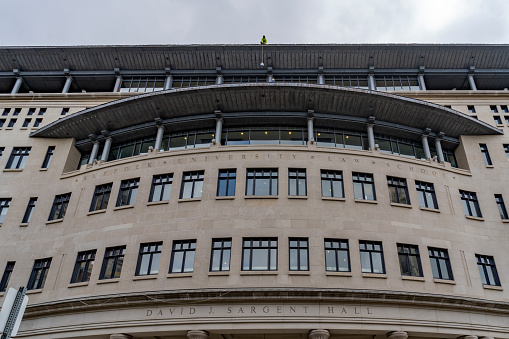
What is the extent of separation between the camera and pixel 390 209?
25578 mm

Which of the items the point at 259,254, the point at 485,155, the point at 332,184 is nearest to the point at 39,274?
the point at 259,254

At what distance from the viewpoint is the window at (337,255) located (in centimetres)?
2342

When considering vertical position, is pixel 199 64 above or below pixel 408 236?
above

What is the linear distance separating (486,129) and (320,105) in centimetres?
1245

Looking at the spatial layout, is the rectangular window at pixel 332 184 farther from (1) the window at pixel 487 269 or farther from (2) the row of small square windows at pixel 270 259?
(1) the window at pixel 487 269

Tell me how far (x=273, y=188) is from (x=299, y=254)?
4532 millimetres

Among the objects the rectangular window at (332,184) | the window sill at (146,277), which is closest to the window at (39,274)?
the window sill at (146,277)

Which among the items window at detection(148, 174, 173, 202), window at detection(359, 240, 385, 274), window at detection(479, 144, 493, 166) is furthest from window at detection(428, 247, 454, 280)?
window at detection(148, 174, 173, 202)

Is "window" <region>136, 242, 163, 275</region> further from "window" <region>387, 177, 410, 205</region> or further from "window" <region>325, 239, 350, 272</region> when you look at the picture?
"window" <region>387, 177, 410, 205</region>

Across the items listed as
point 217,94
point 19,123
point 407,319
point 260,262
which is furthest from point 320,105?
point 19,123

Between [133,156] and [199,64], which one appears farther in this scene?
[199,64]

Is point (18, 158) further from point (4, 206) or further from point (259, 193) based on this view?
point (259, 193)

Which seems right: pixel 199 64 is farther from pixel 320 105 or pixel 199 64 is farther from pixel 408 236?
pixel 408 236

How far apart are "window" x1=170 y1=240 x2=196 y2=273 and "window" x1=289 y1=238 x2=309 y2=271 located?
224 inches
